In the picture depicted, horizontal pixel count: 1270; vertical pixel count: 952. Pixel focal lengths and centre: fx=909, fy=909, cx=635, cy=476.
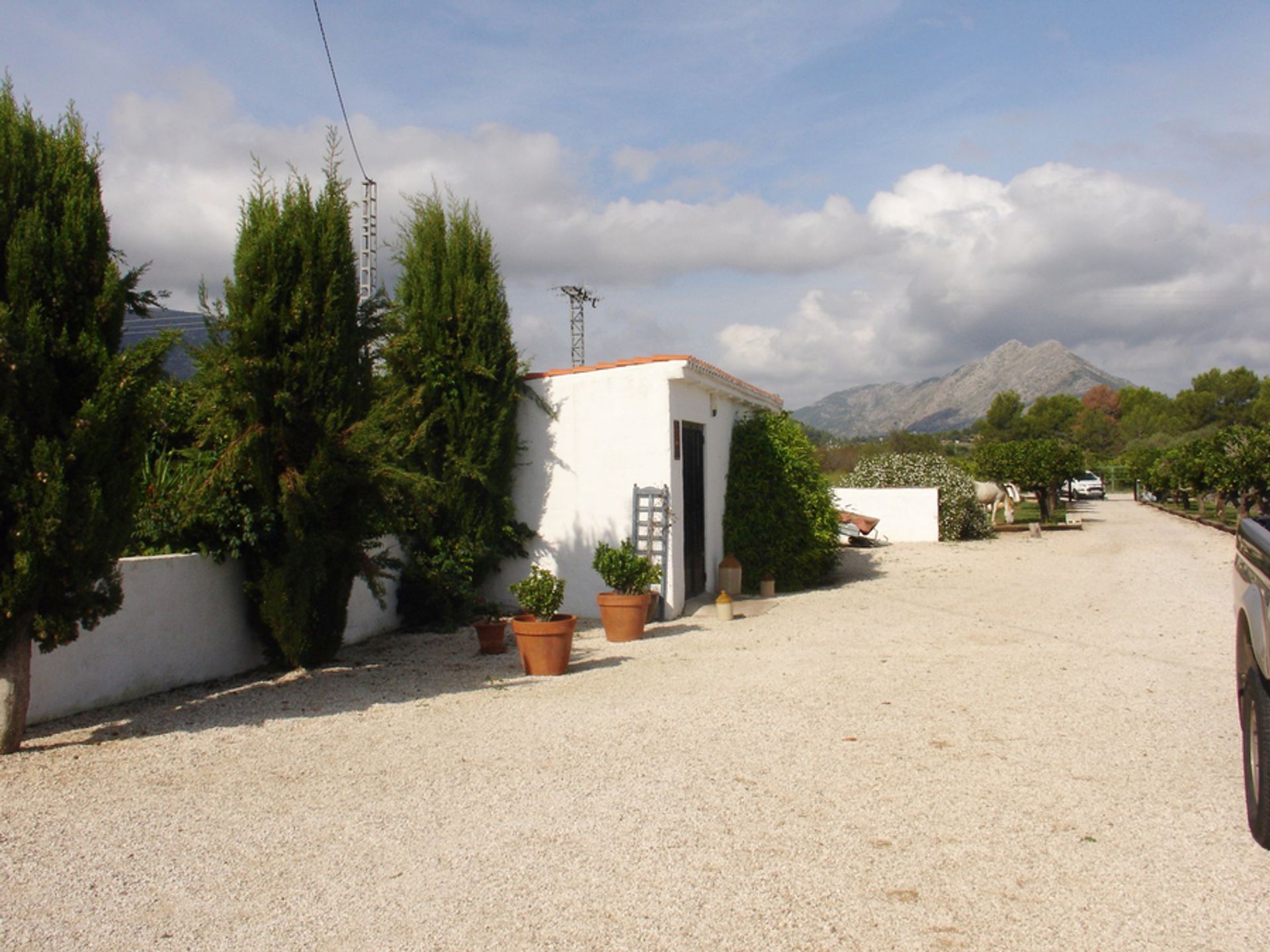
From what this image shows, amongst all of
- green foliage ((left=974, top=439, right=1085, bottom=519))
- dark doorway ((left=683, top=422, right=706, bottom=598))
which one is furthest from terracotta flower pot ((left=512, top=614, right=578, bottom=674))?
green foliage ((left=974, top=439, right=1085, bottom=519))

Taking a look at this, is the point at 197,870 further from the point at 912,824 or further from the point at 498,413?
the point at 498,413

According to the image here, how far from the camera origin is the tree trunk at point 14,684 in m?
5.50

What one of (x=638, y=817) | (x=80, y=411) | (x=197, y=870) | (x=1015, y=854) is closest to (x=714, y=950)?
(x=638, y=817)

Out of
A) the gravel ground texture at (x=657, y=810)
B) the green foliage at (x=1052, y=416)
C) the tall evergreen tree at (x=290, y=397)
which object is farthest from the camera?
the green foliage at (x=1052, y=416)

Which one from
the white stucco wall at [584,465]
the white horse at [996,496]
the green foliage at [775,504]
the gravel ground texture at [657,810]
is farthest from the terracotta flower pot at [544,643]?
the white horse at [996,496]

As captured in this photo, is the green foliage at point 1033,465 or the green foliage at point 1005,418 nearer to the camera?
the green foliage at point 1033,465

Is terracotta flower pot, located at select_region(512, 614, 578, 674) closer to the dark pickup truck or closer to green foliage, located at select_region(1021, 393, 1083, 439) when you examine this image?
the dark pickup truck

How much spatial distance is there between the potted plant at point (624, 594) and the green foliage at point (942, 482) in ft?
50.4

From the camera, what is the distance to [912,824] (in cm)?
438

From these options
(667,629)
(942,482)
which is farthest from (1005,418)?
(667,629)

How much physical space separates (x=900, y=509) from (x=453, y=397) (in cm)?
1567

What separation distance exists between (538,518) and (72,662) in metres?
6.11

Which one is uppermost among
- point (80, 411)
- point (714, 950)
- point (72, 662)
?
point (80, 411)

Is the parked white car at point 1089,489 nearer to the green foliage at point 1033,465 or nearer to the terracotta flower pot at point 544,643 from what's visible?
the green foliage at point 1033,465
